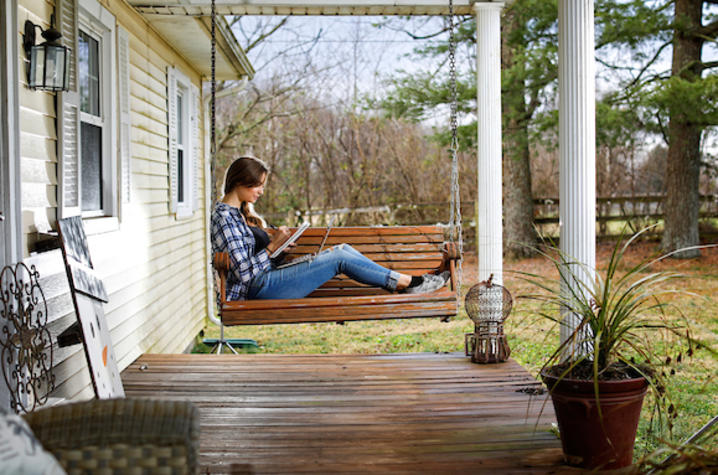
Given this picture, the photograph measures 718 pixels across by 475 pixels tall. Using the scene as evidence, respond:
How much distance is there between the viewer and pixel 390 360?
14.2ft

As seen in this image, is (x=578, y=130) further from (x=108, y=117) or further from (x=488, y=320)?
(x=108, y=117)

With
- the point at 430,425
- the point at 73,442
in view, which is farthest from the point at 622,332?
the point at 73,442

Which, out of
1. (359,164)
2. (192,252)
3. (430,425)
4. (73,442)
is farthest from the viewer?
(359,164)

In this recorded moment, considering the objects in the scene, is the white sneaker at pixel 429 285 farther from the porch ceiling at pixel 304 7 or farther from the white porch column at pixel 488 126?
the porch ceiling at pixel 304 7

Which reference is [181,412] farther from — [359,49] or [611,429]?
[359,49]

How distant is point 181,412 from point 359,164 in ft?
35.7

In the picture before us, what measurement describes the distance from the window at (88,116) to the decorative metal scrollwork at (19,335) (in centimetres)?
59

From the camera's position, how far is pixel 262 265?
4449mm

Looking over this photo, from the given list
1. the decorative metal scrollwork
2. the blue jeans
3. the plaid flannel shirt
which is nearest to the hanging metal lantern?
the blue jeans

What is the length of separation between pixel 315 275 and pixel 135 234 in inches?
49.5

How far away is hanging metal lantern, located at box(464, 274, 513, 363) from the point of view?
4160mm

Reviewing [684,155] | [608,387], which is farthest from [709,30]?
[608,387]

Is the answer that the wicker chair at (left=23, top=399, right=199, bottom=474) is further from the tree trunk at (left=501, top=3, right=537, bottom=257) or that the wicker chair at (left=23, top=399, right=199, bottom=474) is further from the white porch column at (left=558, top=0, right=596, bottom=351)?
the tree trunk at (left=501, top=3, right=537, bottom=257)

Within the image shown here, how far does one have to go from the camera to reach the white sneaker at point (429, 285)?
4.51m
